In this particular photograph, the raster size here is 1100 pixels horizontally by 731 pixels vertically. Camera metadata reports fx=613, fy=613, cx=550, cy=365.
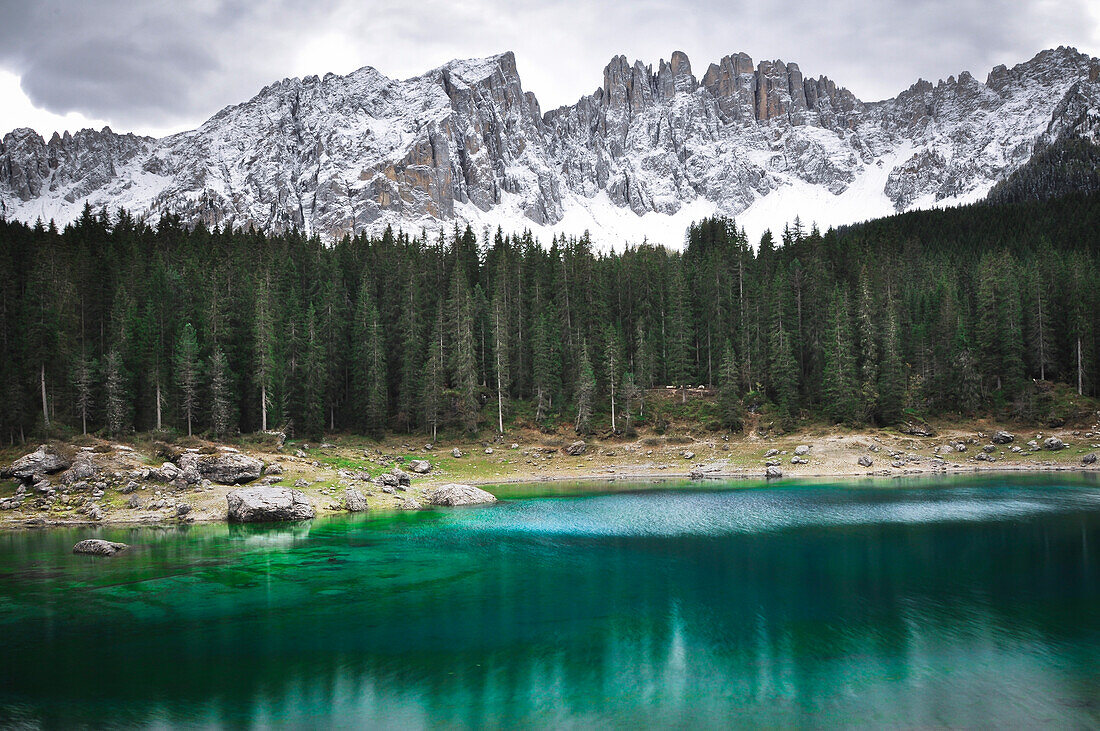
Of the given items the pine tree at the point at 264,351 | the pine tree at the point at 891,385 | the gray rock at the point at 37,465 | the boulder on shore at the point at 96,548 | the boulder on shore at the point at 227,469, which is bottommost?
the boulder on shore at the point at 96,548

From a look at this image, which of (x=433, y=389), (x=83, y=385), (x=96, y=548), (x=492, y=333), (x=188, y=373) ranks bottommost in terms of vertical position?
(x=96, y=548)

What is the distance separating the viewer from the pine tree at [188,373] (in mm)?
54969

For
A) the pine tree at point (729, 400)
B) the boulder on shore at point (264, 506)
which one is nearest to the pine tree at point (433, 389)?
the boulder on shore at point (264, 506)

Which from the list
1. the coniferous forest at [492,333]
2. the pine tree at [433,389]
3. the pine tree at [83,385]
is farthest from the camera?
the pine tree at [433,389]

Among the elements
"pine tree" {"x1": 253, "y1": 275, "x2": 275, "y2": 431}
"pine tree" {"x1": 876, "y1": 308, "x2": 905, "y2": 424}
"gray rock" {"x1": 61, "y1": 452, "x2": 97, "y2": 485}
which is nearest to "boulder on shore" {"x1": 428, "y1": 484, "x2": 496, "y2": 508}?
"gray rock" {"x1": 61, "y1": 452, "x2": 97, "y2": 485}

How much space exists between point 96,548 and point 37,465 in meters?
15.7

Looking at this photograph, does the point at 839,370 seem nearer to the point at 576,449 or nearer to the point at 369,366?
the point at 576,449

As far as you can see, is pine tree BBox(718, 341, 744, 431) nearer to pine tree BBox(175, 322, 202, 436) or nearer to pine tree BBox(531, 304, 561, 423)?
pine tree BBox(531, 304, 561, 423)

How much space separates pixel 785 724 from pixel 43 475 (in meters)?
44.8

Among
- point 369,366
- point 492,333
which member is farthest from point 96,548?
point 492,333

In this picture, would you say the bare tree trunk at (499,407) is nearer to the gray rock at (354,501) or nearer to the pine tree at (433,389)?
the pine tree at (433,389)

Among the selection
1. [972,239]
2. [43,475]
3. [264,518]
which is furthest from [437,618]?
[972,239]

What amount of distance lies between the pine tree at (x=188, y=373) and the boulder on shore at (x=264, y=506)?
2164 cm

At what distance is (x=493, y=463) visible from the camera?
61.2 m
